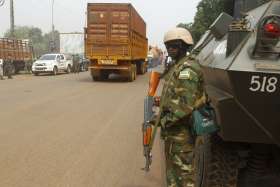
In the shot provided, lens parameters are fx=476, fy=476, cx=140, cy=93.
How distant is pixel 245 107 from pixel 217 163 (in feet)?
2.66

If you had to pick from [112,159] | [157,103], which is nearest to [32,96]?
[112,159]

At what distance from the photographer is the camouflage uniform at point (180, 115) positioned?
11.7 feet

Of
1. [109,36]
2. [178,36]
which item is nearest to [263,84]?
[178,36]

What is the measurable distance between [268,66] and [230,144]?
3.03 feet

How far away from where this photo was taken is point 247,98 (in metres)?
3.40

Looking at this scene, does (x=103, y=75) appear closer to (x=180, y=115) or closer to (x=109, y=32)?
(x=109, y=32)

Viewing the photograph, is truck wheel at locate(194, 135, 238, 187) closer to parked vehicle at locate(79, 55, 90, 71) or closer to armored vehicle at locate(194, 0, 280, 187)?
armored vehicle at locate(194, 0, 280, 187)

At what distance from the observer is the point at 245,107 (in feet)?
11.3

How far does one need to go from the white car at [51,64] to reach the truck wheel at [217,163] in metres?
28.4

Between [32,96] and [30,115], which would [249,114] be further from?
[32,96]

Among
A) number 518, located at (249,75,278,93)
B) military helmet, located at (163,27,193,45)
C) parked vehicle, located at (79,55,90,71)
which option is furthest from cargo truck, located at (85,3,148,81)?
number 518, located at (249,75,278,93)

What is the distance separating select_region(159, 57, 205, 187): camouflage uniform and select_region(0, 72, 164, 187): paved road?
1.79 m

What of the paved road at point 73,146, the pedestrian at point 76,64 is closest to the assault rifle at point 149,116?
the paved road at point 73,146

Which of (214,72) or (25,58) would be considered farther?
(25,58)
